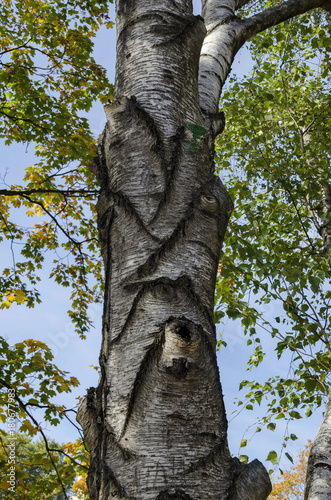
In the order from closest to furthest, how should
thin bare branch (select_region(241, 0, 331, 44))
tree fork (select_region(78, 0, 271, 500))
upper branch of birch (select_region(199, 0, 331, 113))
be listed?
tree fork (select_region(78, 0, 271, 500)) → upper branch of birch (select_region(199, 0, 331, 113)) → thin bare branch (select_region(241, 0, 331, 44))

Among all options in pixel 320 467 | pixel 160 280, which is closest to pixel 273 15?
pixel 160 280

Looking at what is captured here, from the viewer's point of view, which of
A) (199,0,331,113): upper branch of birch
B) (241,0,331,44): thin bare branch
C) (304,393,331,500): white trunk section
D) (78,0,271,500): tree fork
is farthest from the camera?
(241,0,331,44): thin bare branch

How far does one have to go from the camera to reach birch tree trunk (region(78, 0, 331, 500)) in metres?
1.14

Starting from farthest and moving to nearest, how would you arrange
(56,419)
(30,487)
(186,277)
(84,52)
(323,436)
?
1. (84,52)
2. (56,419)
3. (30,487)
4. (323,436)
5. (186,277)

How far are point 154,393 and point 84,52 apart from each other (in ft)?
24.3

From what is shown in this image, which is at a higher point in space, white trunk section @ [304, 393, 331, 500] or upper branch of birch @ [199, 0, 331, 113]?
upper branch of birch @ [199, 0, 331, 113]

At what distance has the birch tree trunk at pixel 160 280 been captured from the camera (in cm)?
114

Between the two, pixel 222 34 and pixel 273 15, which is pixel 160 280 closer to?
pixel 222 34

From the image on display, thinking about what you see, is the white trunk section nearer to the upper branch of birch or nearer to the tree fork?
the tree fork

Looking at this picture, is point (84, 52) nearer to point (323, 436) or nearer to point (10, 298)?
point (10, 298)

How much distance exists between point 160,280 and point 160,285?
16mm

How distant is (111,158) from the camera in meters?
1.66

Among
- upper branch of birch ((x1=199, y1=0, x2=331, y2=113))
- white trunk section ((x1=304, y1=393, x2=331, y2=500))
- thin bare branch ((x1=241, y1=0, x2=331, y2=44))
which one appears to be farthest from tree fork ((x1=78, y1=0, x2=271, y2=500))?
thin bare branch ((x1=241, y1=0, x2=331, y2=44))

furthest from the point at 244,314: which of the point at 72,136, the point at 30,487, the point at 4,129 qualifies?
the point at 4,129
